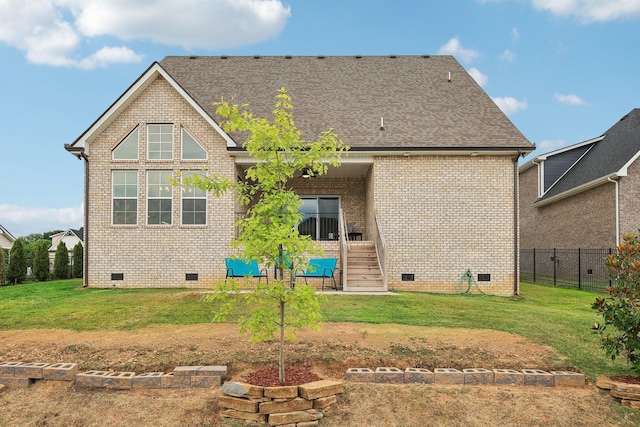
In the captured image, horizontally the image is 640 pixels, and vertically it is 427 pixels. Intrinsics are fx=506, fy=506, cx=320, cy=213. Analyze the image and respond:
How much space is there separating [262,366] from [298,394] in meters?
1.29

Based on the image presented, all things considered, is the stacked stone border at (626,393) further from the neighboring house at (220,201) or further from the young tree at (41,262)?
the young tree at (41,262)

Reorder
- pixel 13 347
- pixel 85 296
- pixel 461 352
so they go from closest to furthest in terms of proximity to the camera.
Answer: pixel 461 352, pixel 13 347, pixel 85 296

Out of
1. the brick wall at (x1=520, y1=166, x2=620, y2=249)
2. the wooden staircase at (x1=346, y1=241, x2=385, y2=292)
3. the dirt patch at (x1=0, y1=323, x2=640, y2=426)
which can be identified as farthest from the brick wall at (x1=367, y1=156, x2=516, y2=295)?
the dirt patch at (x1=0, y1=323, x2=640, y2=426)

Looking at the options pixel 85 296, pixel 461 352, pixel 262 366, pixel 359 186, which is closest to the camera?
pixel 262 366

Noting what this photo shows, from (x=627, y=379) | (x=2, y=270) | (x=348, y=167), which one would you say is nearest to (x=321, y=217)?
(x=348, y=167)

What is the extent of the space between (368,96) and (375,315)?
38.0ft

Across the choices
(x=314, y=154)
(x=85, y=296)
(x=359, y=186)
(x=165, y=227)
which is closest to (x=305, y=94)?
(x=359, y=186)

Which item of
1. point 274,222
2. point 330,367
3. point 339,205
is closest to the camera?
point 274,222

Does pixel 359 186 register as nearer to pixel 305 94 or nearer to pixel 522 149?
pixel 305 94

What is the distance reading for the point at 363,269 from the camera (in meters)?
15.6

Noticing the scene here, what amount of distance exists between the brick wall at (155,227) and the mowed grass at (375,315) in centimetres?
263

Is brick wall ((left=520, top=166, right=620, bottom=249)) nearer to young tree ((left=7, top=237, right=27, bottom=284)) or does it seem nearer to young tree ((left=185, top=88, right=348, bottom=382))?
young tree ((left=185, top=88, right=348, bottom=382))

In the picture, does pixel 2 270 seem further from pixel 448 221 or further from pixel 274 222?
pixel 274 222

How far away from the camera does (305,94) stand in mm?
19859
